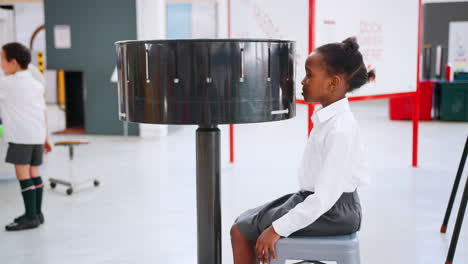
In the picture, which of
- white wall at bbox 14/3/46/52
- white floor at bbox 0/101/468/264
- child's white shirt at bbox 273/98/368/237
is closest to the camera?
child's white shirt at bbox 273/98/368/237

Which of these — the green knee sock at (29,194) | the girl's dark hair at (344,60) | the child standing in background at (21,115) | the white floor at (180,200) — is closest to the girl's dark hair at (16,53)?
the child standing in background at (21,115)

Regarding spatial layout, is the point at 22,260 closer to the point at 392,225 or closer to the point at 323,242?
the point at 323,242

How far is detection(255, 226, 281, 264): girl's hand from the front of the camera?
1.77 metres

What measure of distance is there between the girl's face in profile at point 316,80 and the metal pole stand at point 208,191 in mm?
346

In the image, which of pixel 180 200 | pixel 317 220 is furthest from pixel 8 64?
pixel 317 220

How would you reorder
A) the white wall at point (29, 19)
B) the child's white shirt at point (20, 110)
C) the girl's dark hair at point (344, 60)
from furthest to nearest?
the white wall at point (29, 19) < the child's white shirt at point (20, 110) < the girl's dark hair at point (344, 60)

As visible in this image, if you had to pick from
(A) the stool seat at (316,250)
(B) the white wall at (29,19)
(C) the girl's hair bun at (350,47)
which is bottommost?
(A) the stool seat at (316,250)

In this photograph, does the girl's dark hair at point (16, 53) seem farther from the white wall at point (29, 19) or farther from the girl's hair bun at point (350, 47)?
the white wall at point (29, 19)

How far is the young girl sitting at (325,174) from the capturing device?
5.74ft

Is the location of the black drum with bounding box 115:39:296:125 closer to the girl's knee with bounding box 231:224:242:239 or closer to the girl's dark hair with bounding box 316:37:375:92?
the girl's dark hair with bounding box 316:37:375:92

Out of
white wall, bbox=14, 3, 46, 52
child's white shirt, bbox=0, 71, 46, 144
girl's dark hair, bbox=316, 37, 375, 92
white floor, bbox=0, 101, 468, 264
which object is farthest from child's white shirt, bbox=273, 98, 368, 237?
white wall, bbox=14, 3, 46, 52

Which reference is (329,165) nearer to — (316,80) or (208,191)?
(316,80)

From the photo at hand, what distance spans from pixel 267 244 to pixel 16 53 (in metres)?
2.50

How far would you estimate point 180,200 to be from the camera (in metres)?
4.35
